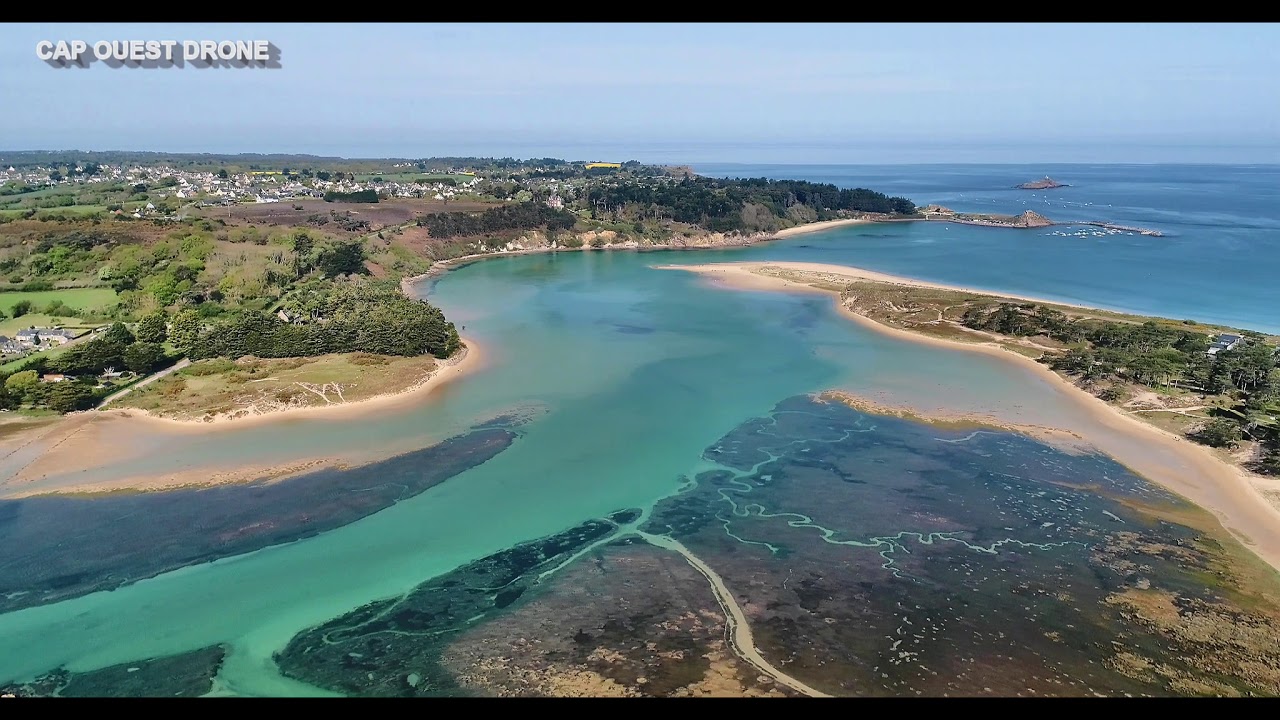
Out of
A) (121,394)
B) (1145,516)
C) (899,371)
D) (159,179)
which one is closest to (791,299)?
(899,371)

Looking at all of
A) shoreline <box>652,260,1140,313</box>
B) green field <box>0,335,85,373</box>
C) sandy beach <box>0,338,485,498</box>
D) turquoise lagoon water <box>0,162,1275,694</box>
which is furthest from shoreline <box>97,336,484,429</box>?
shoreline <box>652,260,1140,313</box>

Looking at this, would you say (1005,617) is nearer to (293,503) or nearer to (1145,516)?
(1145,516)

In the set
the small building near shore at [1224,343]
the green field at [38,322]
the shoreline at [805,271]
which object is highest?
the shoreline at [805,271]

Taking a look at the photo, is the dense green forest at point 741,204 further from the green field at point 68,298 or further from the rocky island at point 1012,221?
the green field at point 68,298

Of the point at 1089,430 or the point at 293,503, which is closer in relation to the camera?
the point at 293,503

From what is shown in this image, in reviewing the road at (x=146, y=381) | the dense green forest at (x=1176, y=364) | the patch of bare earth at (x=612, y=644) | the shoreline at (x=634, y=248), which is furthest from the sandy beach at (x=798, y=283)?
the patch of bare earth at (x=612, y=644)

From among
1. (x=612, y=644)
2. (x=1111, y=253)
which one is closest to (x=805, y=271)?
(x=1111, y=253)
